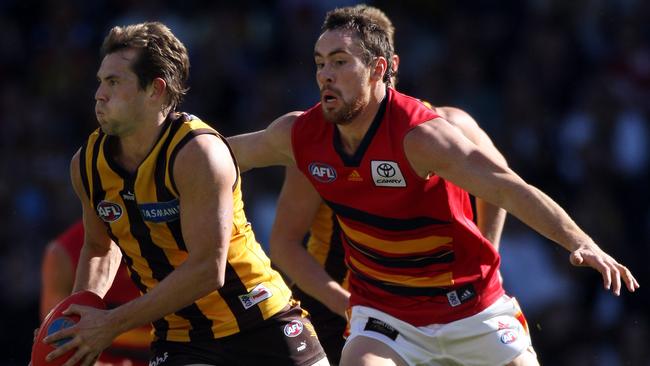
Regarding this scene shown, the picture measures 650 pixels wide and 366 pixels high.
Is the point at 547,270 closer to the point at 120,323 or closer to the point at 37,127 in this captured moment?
the point at 37,127

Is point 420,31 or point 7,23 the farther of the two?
point 7,23

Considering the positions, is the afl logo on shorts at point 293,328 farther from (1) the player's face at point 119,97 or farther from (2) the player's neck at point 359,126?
(1) the player's face at point 119,97

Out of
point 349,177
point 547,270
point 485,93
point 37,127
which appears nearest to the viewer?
point 349,177

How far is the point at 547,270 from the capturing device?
35.9ft

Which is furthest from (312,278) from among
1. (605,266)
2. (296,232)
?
(605,266)

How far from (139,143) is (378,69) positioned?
1272mm

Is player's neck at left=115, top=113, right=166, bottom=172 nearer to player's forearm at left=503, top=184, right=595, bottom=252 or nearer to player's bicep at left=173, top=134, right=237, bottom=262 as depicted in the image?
player's bicep at left=173, top=134, right=237, bottom=262

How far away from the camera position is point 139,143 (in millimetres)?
5617

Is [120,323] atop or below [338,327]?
atop

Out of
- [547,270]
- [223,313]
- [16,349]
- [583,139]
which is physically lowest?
[16,349]

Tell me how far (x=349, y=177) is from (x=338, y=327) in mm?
1499

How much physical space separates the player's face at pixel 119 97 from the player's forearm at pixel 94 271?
64 centimetres

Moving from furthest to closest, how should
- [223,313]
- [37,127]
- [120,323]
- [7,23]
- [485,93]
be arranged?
[7,23]
[37,127]
[485,93]
[223,313]
[120,323]

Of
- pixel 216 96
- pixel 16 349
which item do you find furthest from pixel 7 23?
pixel 16 349
